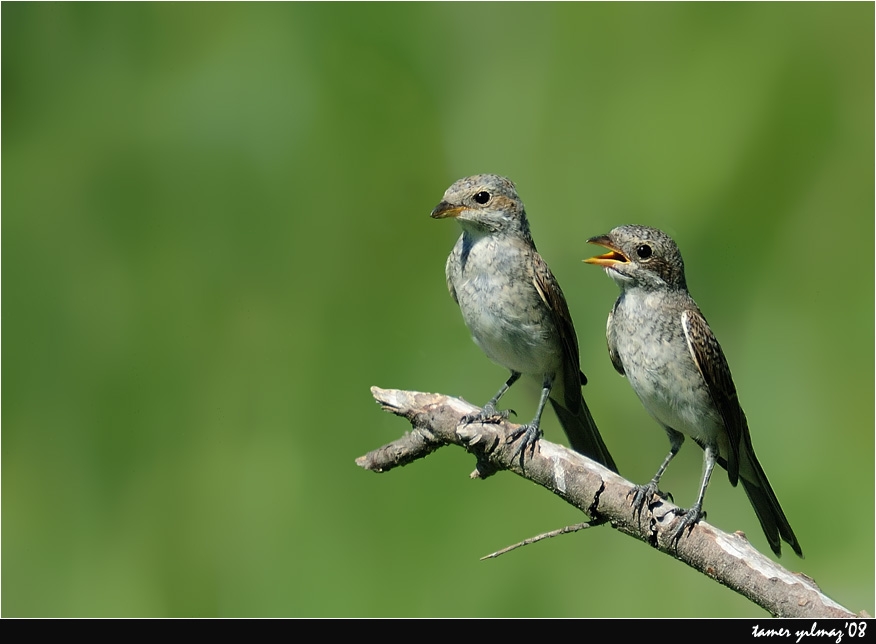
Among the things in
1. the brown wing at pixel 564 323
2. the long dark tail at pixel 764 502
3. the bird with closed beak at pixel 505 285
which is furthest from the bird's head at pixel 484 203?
the long dark tail at pixel 764 502

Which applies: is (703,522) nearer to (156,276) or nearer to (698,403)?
(698,403)

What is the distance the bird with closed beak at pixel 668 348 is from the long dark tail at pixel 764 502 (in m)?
0.01

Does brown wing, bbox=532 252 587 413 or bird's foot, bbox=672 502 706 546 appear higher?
brown wing, bbox=532 252 587 413

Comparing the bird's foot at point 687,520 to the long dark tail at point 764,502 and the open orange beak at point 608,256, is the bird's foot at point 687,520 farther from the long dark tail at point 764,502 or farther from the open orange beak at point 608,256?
the open orange beak at point 608,256

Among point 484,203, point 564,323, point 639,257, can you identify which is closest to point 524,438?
point 564,323

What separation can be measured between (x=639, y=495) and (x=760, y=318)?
4.99m

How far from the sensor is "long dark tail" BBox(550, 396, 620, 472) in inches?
231

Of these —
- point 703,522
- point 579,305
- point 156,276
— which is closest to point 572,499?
point 703,522

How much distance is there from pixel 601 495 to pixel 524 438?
489 millimetres

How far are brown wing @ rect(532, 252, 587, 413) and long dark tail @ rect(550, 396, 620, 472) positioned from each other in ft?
0.19

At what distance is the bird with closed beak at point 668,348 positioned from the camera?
5078 millimetres

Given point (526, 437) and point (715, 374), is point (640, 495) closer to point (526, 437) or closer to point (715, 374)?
point (526, 437)

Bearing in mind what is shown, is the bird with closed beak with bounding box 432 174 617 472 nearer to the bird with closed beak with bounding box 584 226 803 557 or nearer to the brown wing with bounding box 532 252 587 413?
the brown wing with bounding box 532 252 587 413

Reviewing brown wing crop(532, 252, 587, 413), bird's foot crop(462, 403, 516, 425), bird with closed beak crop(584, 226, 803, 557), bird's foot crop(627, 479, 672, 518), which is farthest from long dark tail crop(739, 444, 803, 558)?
bird's foot crop(462, 403, 516, 425)
